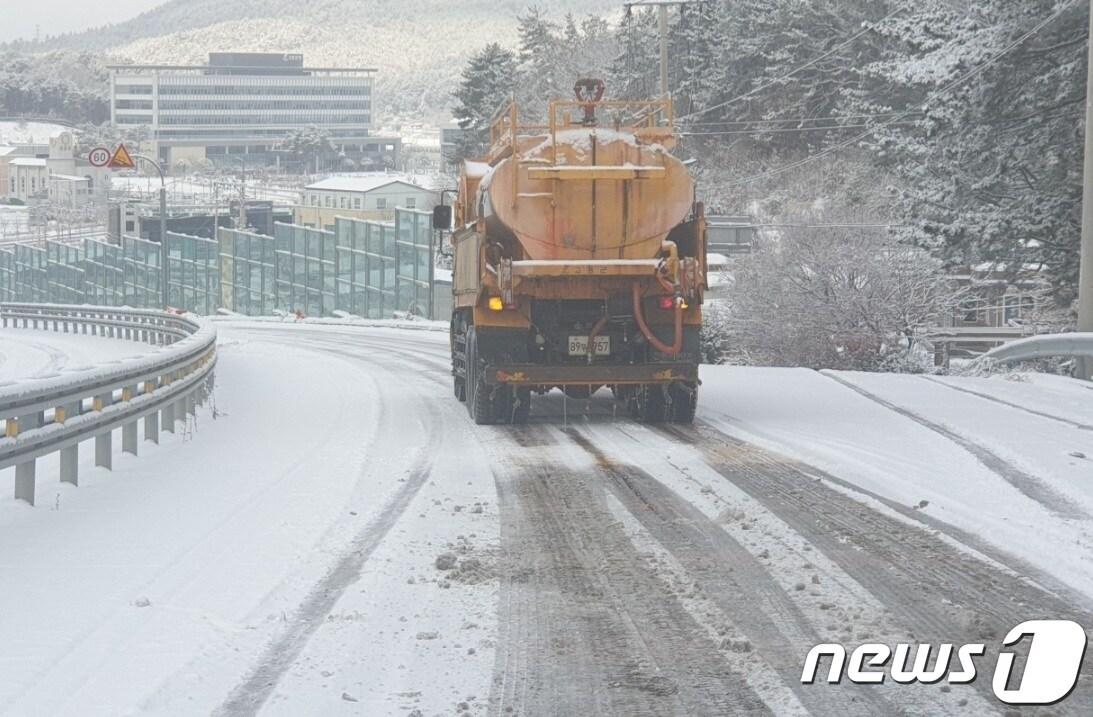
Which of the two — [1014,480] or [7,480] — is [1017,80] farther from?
[7,480]

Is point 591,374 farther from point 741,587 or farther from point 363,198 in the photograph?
point 363,198

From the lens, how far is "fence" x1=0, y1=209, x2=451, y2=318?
60.9 metres

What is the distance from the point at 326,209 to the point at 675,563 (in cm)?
11218

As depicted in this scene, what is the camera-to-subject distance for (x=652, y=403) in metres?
16.3

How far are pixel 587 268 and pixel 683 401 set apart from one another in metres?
1.91

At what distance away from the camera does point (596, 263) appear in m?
15.4

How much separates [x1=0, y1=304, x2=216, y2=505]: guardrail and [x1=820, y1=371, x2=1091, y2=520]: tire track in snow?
719 centimetres

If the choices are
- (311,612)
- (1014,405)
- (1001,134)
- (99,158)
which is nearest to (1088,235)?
(1014,405)

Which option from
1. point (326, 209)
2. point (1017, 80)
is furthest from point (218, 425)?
point (326, 209)

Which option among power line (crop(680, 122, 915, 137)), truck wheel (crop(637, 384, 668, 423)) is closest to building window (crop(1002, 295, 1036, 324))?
power line (crop(680, 122, 915, 137))

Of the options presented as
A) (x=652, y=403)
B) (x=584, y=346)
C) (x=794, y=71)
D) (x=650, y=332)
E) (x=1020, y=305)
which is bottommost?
(x=652, y=403)

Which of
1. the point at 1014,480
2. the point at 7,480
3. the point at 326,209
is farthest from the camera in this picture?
the point at 326,209

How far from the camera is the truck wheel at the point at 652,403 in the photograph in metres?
16.2

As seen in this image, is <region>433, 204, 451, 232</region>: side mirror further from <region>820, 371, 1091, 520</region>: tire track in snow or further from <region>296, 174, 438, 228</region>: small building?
<region>296, 174, 438, 228</region>: small building
